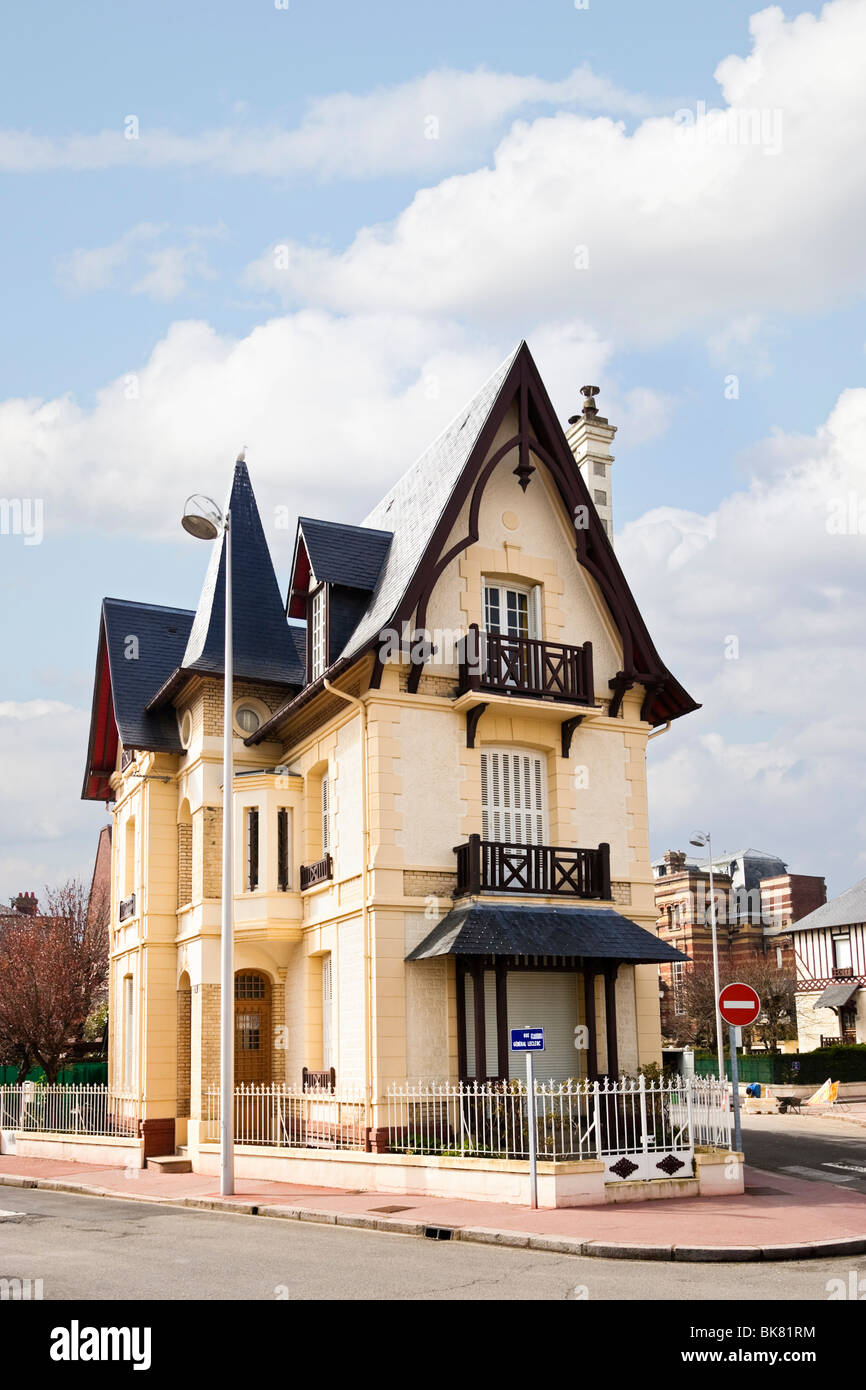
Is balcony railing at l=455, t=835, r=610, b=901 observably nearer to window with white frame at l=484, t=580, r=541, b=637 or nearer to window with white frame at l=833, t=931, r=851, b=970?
window with white frame at l=484, t=580, r=541, b=637

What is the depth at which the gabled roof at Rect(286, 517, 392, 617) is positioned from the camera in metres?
22.1

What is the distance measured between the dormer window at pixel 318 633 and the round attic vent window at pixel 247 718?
2715 millimetres

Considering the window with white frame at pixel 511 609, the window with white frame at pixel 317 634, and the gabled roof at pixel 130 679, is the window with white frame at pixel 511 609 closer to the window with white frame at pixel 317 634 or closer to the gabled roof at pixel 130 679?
the window with white frame at pixel 317 634

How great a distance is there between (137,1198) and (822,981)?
125 ft

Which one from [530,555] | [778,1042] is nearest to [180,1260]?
[530,555]

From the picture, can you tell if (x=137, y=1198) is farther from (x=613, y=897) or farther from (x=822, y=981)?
(x=822, y=981)

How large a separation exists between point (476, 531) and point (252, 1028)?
1098cm

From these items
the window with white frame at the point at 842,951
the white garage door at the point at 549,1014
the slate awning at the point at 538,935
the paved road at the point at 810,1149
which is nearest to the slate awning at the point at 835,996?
the window with white frame at the point at 842,951

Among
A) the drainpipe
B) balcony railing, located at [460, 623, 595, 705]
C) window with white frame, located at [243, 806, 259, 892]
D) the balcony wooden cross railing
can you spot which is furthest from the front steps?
balcony railing, located at [460, 623, 595, 705]

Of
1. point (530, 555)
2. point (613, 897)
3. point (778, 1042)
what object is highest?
point (530, 555)

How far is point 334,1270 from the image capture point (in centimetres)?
1085

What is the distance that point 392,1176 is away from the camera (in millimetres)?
17719

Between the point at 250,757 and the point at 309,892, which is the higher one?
the point at 250,757
